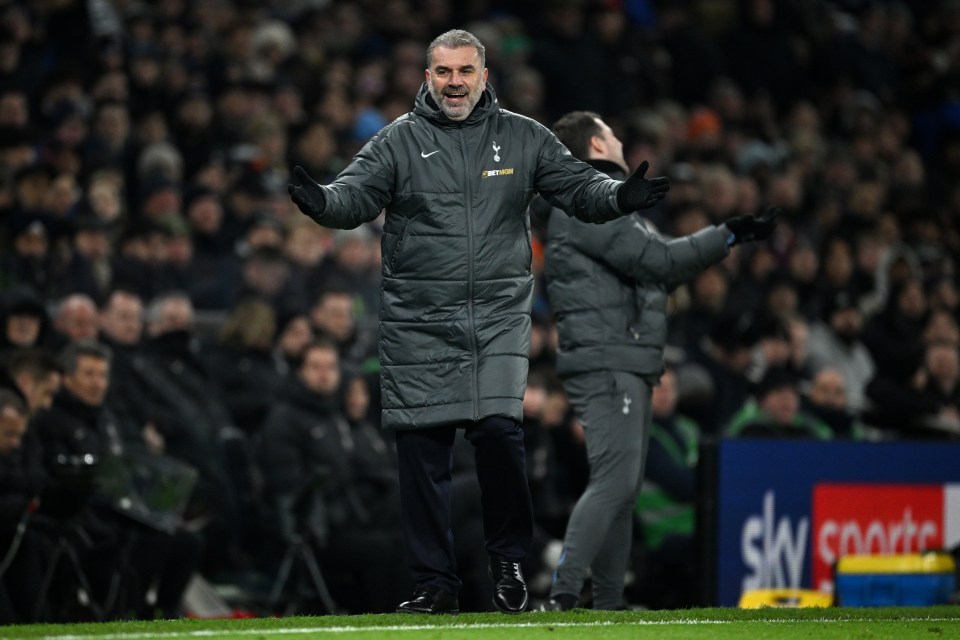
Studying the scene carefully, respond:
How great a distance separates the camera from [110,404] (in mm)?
10641

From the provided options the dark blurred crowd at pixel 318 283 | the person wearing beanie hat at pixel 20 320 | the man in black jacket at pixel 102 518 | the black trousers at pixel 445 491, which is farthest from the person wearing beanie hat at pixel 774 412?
the black trousers at pixel 445 491

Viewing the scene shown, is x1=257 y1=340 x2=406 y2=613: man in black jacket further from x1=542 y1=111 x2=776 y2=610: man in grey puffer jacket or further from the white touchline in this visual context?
the white touchline

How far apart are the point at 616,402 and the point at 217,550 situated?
4.05 metres

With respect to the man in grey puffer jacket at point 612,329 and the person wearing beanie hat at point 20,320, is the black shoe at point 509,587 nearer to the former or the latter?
the man in grey puffer jacket at point 612,329

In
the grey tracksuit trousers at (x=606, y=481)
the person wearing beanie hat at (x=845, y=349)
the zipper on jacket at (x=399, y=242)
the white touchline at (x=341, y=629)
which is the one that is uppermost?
the zipper on jacket at (x=399, y=242)

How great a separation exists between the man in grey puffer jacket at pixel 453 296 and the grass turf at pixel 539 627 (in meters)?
0.29

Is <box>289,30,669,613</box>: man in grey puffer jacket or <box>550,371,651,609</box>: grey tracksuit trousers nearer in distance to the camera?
<box>289,30,669,613</box>: man in grey puffer jacket

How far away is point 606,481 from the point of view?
25.3 feet

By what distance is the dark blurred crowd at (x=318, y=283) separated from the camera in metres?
10.2

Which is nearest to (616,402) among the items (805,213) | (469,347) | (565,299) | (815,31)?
A: (565,299)

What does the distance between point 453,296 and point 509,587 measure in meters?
1.16

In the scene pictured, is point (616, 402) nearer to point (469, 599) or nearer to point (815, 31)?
point (469, 599)

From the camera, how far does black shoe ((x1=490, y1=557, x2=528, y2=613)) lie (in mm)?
6938

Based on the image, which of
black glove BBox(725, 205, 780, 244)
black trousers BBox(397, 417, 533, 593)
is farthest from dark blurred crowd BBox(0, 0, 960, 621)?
black trousers BBox(397, 417, 533, 593)
